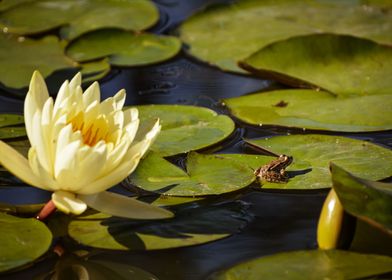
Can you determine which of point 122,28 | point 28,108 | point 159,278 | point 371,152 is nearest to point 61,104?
point 28,108

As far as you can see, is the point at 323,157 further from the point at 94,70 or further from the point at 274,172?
the point at 94,70

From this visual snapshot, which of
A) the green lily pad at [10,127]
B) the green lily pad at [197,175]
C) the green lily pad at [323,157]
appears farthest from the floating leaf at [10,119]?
the green lily pad at [323,157]

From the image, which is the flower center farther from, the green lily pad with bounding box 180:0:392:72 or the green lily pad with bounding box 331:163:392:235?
the green lily pad with bounding box 180:0:392:72

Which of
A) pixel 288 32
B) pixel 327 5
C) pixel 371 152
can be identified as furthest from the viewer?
pixel 327 5

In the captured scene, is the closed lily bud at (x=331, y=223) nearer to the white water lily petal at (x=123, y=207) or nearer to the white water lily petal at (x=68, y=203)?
the white water lily petal at (x=123, y=207)

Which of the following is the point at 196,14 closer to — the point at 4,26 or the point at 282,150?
the point at 4,26

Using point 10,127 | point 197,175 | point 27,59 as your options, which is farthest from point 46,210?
point 27,59
